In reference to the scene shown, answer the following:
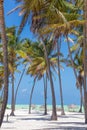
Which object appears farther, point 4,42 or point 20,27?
point 20,27

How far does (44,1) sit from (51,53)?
66.7 feet

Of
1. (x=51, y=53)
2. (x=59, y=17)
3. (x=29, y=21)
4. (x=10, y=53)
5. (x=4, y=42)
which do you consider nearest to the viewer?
(x=4, y=42)

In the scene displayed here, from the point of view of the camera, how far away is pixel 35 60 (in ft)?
149

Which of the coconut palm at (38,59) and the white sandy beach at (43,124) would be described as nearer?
the white sandy beach at (43,124)

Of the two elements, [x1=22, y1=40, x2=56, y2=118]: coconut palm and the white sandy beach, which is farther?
[x1=22, y1=40, x2=56, y2=118]: coconut palm

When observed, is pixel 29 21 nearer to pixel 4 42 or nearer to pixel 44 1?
pixel 44 1

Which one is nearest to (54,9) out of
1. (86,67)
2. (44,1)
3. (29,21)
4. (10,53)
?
(44,1)

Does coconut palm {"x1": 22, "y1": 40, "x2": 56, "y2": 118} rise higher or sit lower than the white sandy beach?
higher

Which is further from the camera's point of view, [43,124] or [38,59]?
[38,59]

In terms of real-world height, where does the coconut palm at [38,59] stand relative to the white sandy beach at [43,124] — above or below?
above

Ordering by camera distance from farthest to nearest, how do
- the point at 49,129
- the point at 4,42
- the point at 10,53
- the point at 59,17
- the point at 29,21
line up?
the point at 10,53
the point at 29,21
the point at 59,17
the point at 49,129
the point at 4,42

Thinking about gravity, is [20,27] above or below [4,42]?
above

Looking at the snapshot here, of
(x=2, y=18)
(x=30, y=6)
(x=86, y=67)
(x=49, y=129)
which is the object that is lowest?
(x=49, y=129)

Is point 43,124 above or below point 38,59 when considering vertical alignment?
below
